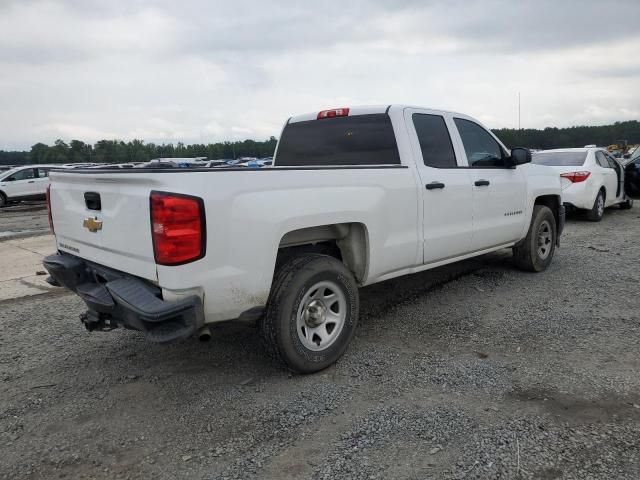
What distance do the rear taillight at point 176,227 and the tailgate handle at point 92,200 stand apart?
70cm

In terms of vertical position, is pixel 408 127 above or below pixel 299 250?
above

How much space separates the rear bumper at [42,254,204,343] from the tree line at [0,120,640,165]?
162ft

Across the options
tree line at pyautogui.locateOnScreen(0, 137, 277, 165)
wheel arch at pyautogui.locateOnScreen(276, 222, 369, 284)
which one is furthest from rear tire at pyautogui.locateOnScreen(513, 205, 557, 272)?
tree line at pyautogui.locateOnScreen(0, 137, 277, 165)

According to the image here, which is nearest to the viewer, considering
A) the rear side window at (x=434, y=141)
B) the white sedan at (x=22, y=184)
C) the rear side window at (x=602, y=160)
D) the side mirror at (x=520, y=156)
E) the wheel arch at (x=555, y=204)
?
the rear side window at (x=434, y=141)

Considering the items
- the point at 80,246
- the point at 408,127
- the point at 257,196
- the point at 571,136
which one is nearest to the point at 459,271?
the point at 408,127

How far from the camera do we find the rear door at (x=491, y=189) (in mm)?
5148

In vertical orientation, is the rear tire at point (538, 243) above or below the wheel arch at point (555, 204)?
below

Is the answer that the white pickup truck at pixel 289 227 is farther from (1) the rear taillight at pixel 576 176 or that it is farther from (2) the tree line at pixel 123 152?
(2) the tree line at pixel 123 152

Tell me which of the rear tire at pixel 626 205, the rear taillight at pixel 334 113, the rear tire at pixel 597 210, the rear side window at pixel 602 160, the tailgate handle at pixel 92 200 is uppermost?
the rear taillight at pixel 334 113

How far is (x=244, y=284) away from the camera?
3160mm

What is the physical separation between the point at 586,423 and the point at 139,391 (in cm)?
284

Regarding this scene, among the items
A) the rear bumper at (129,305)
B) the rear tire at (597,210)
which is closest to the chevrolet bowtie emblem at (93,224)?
the rear bumper at (129,305)

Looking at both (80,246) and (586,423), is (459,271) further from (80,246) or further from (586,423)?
(80,246)

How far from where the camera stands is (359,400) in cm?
330
